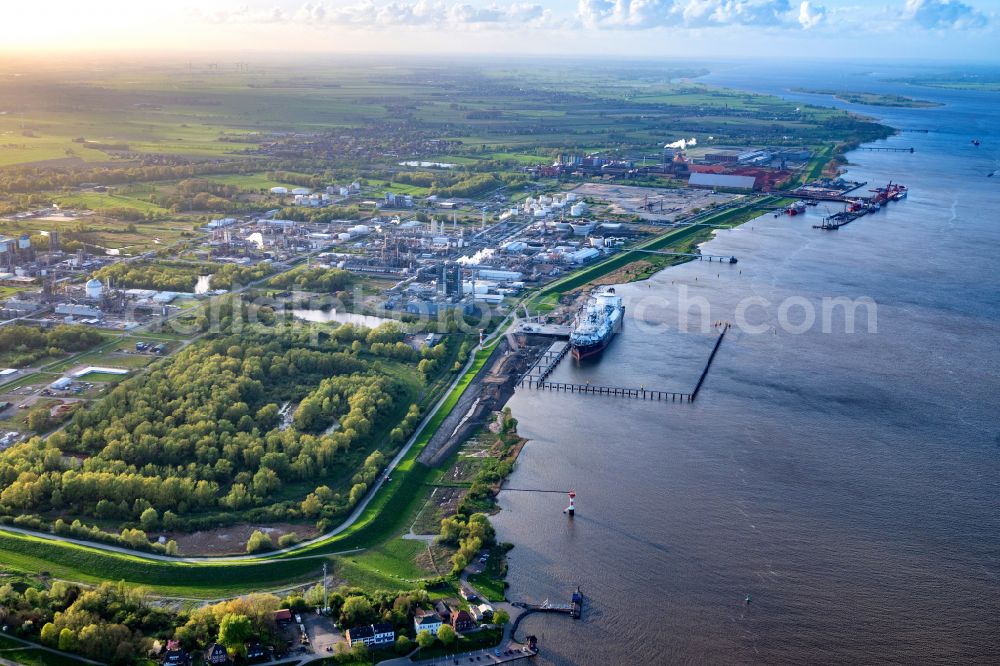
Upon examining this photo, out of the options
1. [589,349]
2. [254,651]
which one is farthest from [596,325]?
[254,651]

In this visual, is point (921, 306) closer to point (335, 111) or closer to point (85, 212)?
point (85, 212)

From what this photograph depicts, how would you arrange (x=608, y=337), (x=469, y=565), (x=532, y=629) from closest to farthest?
(x=532, y=629), (x=469, y=565), (x=608, y=337)

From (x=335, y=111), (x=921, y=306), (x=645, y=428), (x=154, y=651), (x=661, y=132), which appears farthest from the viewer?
(x=335, y=111)

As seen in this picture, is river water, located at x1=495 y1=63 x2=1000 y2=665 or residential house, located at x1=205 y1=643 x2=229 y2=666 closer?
residential house, located at x1=205 y1=643 x2=229 y2=666

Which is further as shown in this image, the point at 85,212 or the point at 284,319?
the point at 85,212

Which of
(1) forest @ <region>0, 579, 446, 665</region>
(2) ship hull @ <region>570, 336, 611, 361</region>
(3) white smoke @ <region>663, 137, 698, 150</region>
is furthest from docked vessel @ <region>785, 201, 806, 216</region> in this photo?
(1) forest @ <region>0, 579, 446, 665</region>

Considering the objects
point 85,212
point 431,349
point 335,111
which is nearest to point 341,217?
point 85,212

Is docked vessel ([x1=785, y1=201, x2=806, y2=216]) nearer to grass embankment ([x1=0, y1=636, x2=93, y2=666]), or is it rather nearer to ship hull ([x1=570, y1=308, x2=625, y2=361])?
ship hull ([x1=570, y1=308, x2=625, y2=361])
